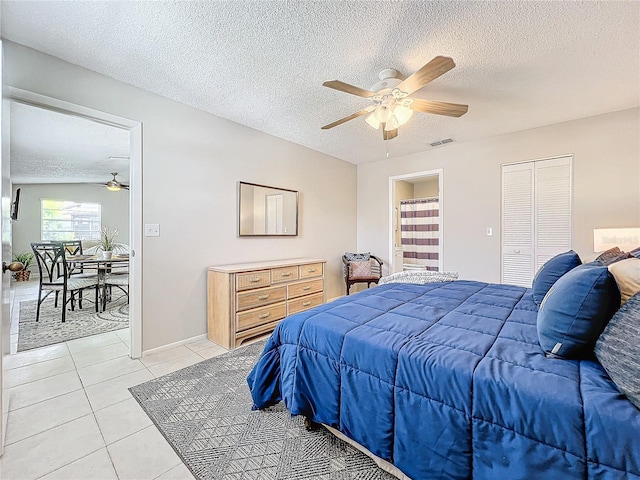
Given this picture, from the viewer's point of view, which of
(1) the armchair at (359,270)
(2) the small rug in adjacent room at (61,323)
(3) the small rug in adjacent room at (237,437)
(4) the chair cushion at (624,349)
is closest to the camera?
(4) the chair cushion at (624,349)

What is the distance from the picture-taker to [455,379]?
39.7 inches

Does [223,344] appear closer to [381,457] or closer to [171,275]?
[171,275]

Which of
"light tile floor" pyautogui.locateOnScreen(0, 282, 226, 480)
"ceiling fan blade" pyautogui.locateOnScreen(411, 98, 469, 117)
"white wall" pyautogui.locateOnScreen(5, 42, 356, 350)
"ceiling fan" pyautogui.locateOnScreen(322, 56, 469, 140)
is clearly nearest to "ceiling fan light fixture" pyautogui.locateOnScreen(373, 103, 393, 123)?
"ceiling fan" pyautogui.locateOnScreen(322, 56, 469, 140)

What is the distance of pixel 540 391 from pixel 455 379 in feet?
0.80

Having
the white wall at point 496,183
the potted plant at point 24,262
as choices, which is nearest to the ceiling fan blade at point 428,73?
the white wall at point 496,183

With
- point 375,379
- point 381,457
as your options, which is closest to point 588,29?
point 375,379

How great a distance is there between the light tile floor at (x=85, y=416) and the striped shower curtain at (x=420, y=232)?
198 inches

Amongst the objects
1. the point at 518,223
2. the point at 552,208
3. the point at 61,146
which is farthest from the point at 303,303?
the point at 61,146

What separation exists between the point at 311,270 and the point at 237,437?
2.23m

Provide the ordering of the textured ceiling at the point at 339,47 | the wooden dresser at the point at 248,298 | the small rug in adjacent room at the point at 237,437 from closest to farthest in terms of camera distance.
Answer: the small rug in adjacent room at the point at 237,437
the textured ceiling at the point at 339,47
the wooden dresser at the point at 248,298

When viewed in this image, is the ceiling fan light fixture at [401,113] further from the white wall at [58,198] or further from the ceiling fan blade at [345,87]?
the white wall at [58,198]

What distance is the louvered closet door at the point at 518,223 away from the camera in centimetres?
346

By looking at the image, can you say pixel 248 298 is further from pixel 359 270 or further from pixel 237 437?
pixel 359 270

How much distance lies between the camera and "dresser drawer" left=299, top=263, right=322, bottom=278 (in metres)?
3.49
